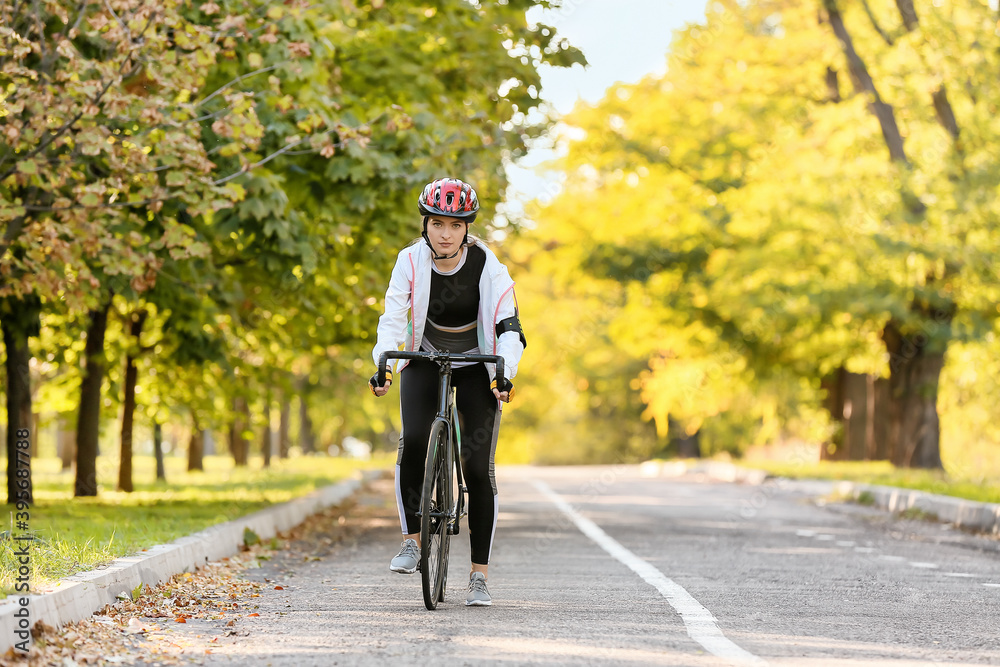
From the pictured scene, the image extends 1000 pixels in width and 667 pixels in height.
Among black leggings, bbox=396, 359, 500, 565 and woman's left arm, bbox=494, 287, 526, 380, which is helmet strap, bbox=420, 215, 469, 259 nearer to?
woman's left arm, bbox=494, 287, 526, 380

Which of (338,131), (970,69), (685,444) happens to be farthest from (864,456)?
(338,131)

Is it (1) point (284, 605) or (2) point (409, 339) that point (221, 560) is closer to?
(1) point (284, 605)

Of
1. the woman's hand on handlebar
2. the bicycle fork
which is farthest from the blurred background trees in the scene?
the woman's hand on handlebar

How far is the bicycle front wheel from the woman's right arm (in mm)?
478

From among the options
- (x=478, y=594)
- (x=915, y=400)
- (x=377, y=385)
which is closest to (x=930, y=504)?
(x=915, y=400)

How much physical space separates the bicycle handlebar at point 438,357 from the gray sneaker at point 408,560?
90 cm

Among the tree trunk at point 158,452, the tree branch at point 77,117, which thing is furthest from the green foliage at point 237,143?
the tree trunk at point 158,452

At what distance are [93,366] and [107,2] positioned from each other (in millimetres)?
6713

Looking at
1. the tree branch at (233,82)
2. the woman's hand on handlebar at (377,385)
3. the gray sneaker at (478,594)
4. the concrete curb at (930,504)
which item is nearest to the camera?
the woman's hand on handlebar at (377,385)

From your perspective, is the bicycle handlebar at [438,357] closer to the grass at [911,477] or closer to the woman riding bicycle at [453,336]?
the woman riding bicycle at [453,336]

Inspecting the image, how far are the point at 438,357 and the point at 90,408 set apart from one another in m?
10.3

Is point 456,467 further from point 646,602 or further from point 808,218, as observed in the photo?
point 808,218

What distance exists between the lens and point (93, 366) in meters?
15.4

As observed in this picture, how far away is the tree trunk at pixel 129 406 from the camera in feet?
55.3
